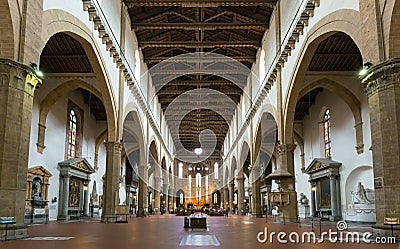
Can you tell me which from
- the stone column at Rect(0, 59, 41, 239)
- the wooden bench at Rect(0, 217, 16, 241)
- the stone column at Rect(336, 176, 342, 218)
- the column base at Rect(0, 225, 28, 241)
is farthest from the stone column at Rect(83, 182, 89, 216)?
the wooden bench at Rect(0, 217, 16, 241)

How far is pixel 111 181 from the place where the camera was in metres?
22.4

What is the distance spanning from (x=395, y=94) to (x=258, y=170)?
23.0m

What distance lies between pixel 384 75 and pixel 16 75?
975 cm

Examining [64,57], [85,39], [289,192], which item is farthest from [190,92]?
[85,39]

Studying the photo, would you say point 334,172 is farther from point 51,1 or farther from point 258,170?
point 51,1

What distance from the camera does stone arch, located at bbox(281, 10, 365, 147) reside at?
13.6 meters

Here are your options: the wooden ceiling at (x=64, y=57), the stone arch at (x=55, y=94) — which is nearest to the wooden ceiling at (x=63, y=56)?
the wooden ceiling at (x=64, y=57)

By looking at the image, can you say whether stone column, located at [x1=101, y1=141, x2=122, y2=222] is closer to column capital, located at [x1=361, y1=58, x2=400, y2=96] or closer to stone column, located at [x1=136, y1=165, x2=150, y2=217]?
stone column, located at [x1=136, y1=165, x2=150, y2=217]

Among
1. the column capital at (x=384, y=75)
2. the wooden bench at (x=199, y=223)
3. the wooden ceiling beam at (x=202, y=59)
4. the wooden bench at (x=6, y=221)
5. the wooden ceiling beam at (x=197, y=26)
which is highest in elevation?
the wooden ceiling beam at (x=197, y=26)

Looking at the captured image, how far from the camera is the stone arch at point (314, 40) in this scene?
13578 millimetres

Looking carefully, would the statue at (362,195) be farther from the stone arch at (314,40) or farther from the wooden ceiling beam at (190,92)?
the wooden ceiling beam at (190,92)

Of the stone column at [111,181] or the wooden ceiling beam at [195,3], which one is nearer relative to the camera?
the stone column at [111,181]

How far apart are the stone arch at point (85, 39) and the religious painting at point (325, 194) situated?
45.1 feet

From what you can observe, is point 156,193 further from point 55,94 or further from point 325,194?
point 55,94
